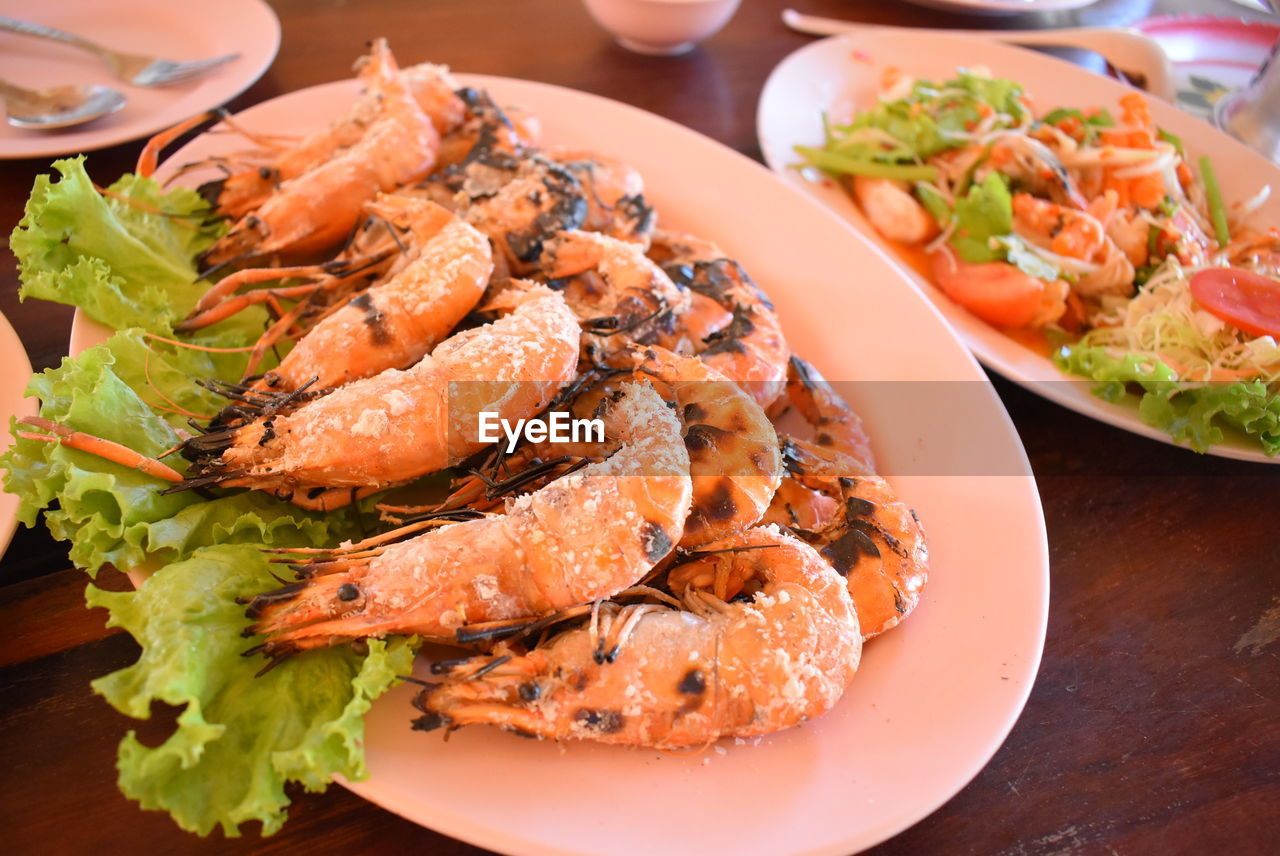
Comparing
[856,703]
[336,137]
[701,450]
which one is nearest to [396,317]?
[701,450]

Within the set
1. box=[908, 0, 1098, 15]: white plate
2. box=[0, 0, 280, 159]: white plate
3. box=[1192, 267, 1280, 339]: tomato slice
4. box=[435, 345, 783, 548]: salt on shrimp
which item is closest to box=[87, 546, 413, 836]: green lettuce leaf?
box=[435, 345, 783, 548]: salt on shrimp

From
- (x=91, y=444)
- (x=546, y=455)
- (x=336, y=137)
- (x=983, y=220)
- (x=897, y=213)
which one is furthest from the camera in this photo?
(x=897, y=213)

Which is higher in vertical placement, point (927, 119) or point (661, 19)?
point (661, 19)

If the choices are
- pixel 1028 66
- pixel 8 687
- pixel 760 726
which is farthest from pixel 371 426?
pixel 1028 66

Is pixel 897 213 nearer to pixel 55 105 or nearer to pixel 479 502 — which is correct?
pixel 479 502

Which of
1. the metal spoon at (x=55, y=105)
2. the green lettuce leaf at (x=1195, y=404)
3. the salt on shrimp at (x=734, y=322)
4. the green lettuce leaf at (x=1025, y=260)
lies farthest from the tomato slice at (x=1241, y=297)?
the metal spoon at (x=55, y=105)

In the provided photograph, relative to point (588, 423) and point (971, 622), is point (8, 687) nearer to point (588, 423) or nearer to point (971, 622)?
point (588, 423)
